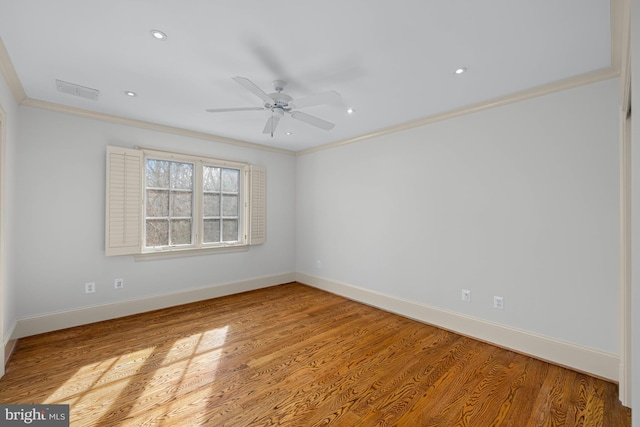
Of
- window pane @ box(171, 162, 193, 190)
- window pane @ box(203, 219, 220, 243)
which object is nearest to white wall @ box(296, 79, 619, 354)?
window pane @ box(203, 219, 220, 243)

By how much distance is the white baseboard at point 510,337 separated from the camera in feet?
7.57

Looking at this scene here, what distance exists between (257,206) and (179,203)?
4.00ft

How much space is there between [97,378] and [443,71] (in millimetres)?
3796

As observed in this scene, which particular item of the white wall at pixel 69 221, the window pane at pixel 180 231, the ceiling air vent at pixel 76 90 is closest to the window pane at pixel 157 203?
the window pane at pixel 180 231

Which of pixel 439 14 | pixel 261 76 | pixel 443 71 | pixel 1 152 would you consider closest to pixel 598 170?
pixel 443 71

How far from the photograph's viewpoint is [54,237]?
3.10m

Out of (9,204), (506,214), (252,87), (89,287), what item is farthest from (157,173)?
(506,214)

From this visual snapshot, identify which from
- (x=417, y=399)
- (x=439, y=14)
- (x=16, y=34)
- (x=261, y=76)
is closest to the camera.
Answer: (x=439, y=14)

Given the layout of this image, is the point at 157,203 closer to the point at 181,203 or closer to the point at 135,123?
the point at 181,203

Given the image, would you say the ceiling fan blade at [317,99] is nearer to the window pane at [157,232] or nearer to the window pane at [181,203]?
the window pane at [181,203]

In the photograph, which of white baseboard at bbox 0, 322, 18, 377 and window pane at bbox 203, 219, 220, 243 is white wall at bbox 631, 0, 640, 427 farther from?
window pane at bbox 203, 219, 220, 243

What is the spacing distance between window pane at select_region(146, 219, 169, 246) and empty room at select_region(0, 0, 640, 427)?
3cm

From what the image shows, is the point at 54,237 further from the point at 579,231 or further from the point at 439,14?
the point at 579,231

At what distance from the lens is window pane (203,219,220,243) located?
4363 millimetres
